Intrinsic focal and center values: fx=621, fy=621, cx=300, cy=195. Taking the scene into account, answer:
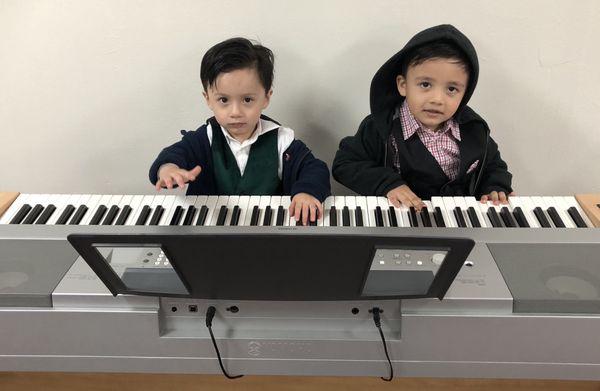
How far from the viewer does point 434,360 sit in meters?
1.22

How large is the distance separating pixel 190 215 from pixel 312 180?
303 mm

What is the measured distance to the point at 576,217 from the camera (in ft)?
4.61

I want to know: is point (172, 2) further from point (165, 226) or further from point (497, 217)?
point (497, 217)

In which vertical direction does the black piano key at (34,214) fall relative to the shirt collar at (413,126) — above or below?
below

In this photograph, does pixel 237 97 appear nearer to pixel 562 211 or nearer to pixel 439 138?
pixel 439 138

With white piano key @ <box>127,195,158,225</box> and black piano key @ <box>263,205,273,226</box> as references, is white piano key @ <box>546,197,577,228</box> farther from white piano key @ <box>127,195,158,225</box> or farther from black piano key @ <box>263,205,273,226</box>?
white piano key @ <box>127,195,158,225</box>

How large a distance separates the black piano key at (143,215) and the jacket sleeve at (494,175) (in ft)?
2.83

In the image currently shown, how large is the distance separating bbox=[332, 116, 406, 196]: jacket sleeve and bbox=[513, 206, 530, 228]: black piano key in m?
0.31

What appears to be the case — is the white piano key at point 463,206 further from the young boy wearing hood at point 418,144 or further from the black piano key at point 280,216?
the black piano key at point 280,216

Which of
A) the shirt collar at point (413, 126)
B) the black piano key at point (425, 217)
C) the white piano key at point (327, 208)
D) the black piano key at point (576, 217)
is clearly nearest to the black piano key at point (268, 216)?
the white piano key at point (327, 208)

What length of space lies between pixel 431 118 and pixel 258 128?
1.46 ft

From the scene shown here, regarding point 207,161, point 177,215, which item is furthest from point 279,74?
point 177,215

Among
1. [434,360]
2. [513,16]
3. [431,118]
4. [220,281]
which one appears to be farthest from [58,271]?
[513,16]

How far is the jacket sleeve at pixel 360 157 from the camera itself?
1619 millimetres
